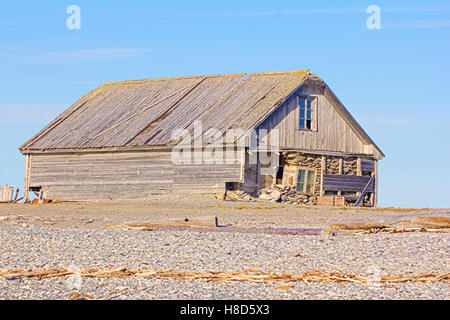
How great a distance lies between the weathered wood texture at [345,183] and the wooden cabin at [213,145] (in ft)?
0.16

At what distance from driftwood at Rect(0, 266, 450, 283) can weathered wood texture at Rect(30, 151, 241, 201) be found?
18.2 metres

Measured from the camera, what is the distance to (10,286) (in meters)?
9.37

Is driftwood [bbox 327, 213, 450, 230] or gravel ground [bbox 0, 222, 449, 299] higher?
driftwood [bbox 327, 213, 450, 230]

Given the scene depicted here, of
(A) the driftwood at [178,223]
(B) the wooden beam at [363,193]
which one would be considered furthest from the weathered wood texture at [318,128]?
(A) the driftwood at [178,223]

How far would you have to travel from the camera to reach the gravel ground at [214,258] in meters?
8.81

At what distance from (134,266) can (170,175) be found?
1921cm

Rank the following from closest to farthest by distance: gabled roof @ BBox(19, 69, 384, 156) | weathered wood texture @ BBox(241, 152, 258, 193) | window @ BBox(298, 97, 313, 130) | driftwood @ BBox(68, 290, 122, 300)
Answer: driftwood @ BBox(68, 290, 122, 300), weathered wood texture @ BBox(241, 152, 258, 193), gabled roof @ BBox(19, 69, 384, 156), window @ BBox(298, 97, 313, 130)

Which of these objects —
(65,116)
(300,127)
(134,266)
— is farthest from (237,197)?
(134,266)

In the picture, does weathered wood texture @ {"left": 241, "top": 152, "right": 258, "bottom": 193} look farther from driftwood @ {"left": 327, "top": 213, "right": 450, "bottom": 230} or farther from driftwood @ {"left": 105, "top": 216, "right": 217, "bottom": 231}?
driftwood @ {"left": 327, "top": 213, "right": 450, "bottom": 230}

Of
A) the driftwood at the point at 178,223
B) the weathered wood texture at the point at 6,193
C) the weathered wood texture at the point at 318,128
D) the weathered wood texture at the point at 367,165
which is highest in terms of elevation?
the weathered wood texture at the point at 318,128

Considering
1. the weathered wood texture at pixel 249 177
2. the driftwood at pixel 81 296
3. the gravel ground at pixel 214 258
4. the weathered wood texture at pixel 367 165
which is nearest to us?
the driftwood at pixel 81 296

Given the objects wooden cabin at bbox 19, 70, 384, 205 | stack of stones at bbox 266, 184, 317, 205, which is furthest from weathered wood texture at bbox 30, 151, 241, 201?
stack of stones at bbox 266, 184, 317, 205

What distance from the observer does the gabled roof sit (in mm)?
30031

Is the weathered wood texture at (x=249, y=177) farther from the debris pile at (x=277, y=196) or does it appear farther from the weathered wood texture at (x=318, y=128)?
the weathered wood texture at (x=318, y=128)
